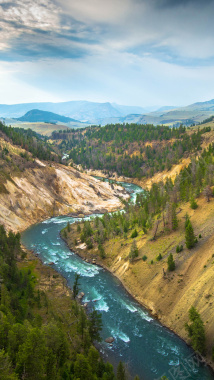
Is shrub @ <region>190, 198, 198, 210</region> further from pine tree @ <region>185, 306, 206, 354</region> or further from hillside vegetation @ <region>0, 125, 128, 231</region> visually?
hillside vegetation @ <region>0, 125, 128, 231</region>

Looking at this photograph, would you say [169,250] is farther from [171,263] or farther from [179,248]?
[171,263]

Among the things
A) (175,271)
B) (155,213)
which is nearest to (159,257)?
(175,271)

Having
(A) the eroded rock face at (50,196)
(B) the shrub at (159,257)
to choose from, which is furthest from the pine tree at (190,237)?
(A) the eroded rock face at (50,196)

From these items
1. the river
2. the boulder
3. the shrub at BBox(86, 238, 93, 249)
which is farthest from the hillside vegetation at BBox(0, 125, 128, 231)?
the boulder

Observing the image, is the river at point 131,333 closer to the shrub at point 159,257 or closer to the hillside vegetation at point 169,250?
the hillside vegetation at point 169,250

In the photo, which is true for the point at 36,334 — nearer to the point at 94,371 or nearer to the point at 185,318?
the point at 94,371

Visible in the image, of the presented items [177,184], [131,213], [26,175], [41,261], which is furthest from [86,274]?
[26,175]

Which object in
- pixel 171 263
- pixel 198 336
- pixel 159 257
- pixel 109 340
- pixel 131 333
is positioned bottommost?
pixel 131 333

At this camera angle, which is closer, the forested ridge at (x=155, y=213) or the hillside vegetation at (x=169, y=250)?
the hillside vegetation at (x=169, y=250)
